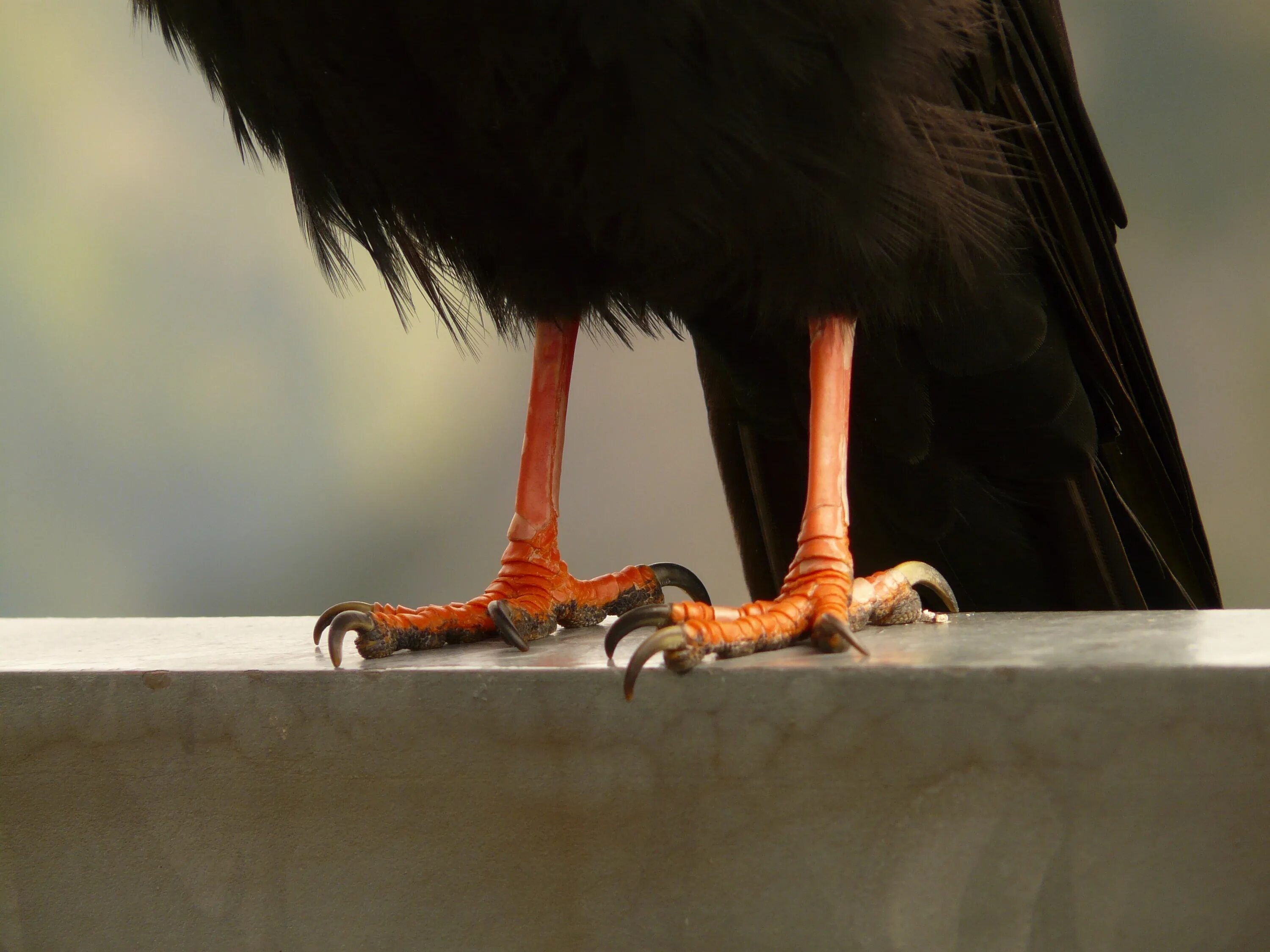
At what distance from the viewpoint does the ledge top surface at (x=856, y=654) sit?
1.01 meters

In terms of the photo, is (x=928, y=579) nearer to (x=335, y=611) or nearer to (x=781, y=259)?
(x=781, y=259)

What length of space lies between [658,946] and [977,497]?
1055mm

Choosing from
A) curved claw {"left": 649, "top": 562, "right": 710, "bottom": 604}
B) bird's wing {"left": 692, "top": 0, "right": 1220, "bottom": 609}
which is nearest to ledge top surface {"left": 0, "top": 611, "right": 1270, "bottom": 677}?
curved claw {"left": 649, "top": 562, "right": 710, "bottom": 604}

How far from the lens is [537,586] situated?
4.85 ft

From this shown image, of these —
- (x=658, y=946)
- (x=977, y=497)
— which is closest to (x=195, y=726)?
(x=658, y=946)

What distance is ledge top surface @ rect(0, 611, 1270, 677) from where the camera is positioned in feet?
3.30

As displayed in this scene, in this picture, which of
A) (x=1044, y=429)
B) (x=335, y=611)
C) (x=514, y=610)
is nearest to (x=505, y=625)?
(x=514, y=610)

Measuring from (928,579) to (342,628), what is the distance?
73 cm

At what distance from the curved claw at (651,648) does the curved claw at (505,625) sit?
0.27 meters

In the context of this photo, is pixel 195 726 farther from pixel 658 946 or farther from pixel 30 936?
pixel 658 946

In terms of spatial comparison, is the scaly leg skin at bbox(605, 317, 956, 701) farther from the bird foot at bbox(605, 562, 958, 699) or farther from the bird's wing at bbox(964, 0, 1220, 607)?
the bird's wing at bbox(964, 0, 1220, 607)

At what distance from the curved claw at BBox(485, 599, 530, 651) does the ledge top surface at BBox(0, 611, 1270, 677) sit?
0.6 inches

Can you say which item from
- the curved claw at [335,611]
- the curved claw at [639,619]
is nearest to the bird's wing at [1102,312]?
the curved claw at [639,619]

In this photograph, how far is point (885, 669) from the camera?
1.00 metres
